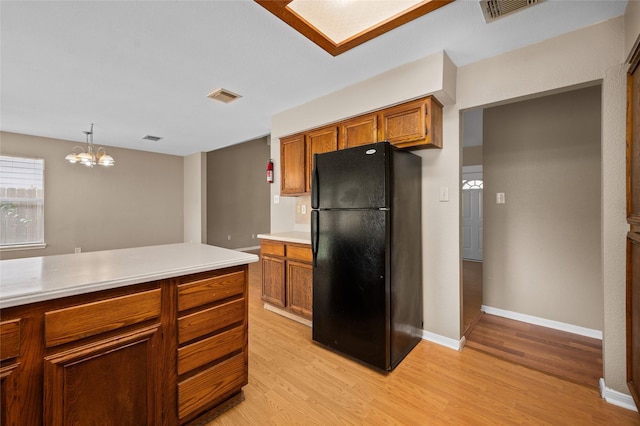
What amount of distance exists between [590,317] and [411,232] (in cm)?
195

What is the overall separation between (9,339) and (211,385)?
0.93 m

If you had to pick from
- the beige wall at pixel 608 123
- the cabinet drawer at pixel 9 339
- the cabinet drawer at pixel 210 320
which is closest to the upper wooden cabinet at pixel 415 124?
the beige wall at pixel 608 123

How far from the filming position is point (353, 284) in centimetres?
218

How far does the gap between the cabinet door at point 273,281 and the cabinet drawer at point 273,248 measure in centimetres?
7

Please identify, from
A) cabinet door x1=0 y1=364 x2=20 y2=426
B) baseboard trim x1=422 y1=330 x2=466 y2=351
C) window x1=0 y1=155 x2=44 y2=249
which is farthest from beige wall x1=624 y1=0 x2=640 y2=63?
window x1=0 y1=155 x2=44 y2=249

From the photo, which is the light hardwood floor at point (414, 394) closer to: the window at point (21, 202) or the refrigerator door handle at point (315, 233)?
the refrigerator door handle at point (315, 233)

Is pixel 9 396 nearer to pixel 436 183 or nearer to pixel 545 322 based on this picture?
pixel 436 183

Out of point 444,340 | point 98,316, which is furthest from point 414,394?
point 98,316

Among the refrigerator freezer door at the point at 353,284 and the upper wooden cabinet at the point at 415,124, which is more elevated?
the upper wooden cabinet at the point at 415,124

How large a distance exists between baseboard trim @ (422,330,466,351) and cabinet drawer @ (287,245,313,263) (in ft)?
4.19

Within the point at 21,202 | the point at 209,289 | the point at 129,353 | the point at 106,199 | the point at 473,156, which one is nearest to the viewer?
the point at 129,353

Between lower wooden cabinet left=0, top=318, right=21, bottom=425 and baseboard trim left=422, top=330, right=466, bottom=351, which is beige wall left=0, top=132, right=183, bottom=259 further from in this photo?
baseboard trim left=422, top=330, right=466, bottom=351

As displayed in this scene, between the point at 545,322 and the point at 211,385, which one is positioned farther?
the point at 545,322

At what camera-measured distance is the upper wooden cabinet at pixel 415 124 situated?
2.27 metres
